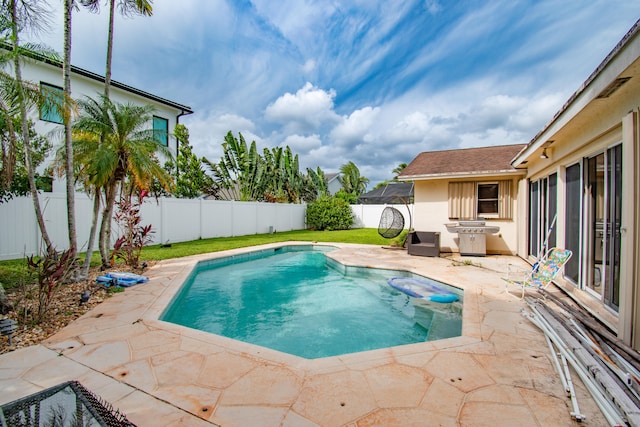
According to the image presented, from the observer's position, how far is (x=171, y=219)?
14.2 metres

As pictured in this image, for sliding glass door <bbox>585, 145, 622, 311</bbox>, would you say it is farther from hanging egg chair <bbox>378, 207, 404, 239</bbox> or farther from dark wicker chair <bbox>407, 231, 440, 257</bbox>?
hanging egg chair <bbox>378, 207, 404, 239</bbox>

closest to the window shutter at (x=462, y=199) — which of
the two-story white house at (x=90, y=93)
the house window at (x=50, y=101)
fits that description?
the two-story white house at (x=90, y=93)

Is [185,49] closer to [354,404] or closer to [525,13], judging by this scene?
[525,13]

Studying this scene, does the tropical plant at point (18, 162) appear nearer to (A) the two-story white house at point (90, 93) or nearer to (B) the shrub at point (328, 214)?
(A) the two-story white house at point (90, 93)

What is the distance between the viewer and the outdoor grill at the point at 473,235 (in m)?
10.5

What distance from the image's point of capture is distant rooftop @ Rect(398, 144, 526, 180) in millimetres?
10906

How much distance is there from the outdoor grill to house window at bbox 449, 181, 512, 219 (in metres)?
0.65

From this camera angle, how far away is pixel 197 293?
7500 mm

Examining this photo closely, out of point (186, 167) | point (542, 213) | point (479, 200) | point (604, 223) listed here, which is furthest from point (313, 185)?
point (604, 223)

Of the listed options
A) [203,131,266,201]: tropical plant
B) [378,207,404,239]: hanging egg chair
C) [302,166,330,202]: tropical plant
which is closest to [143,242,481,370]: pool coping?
[378,207,404,239]: hanging egg chair

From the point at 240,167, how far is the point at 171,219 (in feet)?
23.2

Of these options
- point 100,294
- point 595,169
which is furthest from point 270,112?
point 595,169

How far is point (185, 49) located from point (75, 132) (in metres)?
5.67

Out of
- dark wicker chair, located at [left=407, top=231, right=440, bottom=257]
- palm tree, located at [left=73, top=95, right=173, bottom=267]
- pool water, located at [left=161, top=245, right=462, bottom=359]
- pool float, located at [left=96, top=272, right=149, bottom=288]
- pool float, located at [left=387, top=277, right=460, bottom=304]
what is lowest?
pool water, located at [left=161, top=245, right=462, bottom=359]
